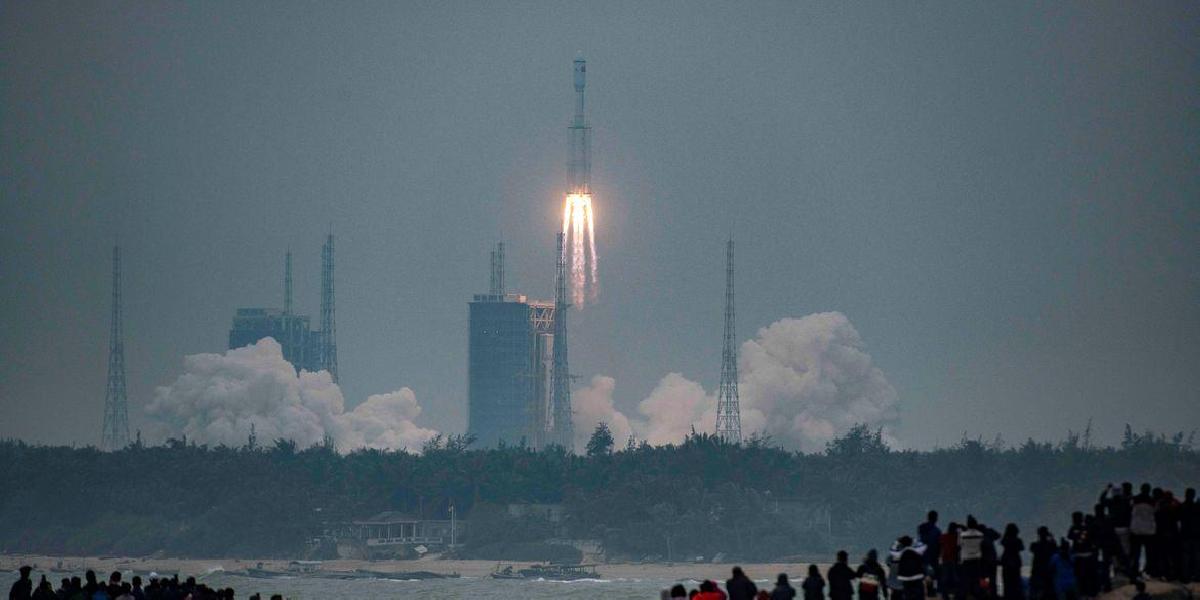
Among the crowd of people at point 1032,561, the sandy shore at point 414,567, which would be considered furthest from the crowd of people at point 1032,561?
the sandy shore at point 414,567

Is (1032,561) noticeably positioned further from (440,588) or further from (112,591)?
(440,588)

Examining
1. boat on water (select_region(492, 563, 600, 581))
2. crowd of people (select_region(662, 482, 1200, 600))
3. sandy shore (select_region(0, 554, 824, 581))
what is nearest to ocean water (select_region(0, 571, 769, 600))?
boat on water (select_region(492, 563, 600, 581))

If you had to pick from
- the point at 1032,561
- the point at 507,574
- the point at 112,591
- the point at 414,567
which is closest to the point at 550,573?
the point at 507,574

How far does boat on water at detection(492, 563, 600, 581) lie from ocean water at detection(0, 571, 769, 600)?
1.75m

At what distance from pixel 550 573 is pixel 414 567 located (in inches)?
551

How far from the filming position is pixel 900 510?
19825cm

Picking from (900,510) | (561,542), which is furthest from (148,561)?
(900,510)

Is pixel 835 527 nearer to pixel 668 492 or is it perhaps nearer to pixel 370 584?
pixel 668 492

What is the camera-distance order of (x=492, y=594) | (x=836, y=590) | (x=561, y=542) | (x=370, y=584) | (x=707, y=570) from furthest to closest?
(x=561, y=542) < (x=707, y=570) < (x=370, y=584) < (x=492, y=594) < (x=836, y=590)

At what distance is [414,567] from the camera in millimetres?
183750

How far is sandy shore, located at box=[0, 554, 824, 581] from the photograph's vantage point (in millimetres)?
177875

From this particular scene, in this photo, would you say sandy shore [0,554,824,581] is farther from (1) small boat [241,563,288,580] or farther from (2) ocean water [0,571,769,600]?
(2) ocean water [0,571,769,600]

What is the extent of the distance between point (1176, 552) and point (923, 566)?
6715mm

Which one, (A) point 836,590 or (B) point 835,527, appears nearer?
(A) point 836,590
